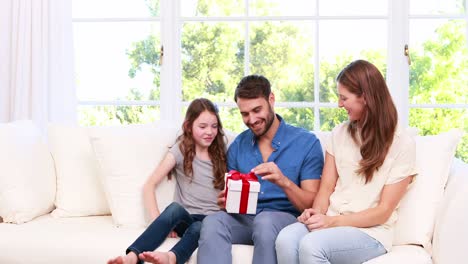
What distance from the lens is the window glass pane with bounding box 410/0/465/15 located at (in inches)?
166

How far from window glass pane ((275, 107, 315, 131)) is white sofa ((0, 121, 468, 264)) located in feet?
3.38

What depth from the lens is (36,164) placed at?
10.9ft

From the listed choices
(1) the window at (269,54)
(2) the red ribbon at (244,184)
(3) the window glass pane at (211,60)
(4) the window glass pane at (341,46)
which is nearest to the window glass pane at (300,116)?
(1) the window at (269,54)

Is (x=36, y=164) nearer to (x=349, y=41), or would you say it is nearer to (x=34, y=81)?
(x=34, y=81)

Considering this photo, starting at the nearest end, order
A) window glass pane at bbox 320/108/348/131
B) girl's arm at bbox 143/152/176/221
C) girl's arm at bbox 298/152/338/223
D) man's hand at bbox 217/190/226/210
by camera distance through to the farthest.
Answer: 1. girl's arm at bbox 298/152/338/223
2. man's hand at bbox 217/190/226/210
3. girl's arm at bbox 143/152/176/221
4. window glass pane at bbox 320/108/348/131

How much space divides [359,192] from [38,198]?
1.39m

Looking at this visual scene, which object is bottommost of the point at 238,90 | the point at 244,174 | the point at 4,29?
the point at 244,174

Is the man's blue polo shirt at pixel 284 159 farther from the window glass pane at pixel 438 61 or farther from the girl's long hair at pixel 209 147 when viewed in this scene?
the window glass pane at pixel 438 61

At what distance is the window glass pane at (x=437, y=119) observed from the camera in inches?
167

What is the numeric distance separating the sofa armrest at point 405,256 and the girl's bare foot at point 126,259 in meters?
0.81

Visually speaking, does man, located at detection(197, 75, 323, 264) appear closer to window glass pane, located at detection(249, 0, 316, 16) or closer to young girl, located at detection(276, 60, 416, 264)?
young girl, located at detection(276, 60, 416, 264)

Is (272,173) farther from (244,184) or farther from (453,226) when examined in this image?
(453,226)

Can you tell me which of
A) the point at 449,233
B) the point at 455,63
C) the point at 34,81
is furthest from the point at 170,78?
the point at 449,233

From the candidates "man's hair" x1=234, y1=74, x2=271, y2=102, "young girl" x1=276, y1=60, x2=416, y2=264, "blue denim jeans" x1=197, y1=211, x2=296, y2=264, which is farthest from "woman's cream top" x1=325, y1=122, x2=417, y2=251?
"man's hair" x1=234, y1=74, x2=271, y2=102
